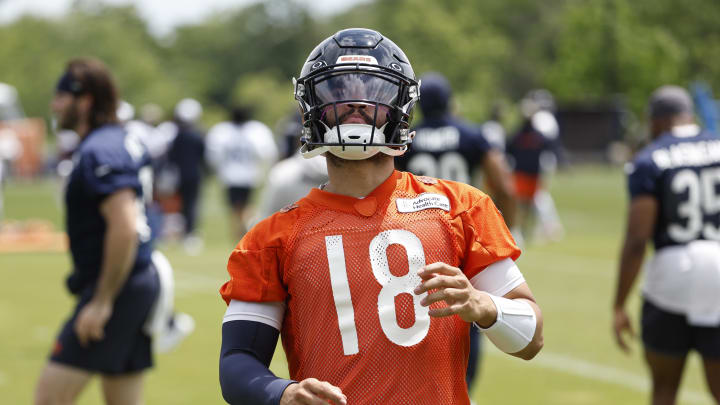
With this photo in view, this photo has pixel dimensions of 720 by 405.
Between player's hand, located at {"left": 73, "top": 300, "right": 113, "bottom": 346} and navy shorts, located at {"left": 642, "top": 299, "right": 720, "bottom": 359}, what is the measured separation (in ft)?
10.1

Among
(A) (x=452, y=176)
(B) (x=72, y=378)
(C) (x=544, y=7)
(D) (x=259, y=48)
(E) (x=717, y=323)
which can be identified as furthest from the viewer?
(D) (x=259, y=48)

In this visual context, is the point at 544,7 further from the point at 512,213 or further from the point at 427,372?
the point at 427,372

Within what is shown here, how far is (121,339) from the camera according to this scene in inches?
203

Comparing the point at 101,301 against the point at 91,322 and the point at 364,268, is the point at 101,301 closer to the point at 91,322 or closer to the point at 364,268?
the point at 91,322

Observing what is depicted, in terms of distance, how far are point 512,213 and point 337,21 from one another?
91.7m

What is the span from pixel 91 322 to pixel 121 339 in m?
0.25

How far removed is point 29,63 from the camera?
62562mm

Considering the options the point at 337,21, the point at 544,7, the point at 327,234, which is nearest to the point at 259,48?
the point at 337,21

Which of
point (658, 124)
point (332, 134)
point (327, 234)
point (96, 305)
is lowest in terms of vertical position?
point (96, 305)

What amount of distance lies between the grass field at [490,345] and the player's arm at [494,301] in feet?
15.9

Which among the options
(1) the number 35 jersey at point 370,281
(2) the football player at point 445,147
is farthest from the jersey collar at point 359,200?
(2) the football player at point 445,147

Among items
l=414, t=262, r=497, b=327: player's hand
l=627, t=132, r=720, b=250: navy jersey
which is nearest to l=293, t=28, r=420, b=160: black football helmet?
l=414, t=262, r=497, b=327: player's hand

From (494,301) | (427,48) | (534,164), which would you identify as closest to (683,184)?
(494,301)

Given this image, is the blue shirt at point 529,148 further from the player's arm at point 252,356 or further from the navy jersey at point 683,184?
the player's arm at point 252,356
